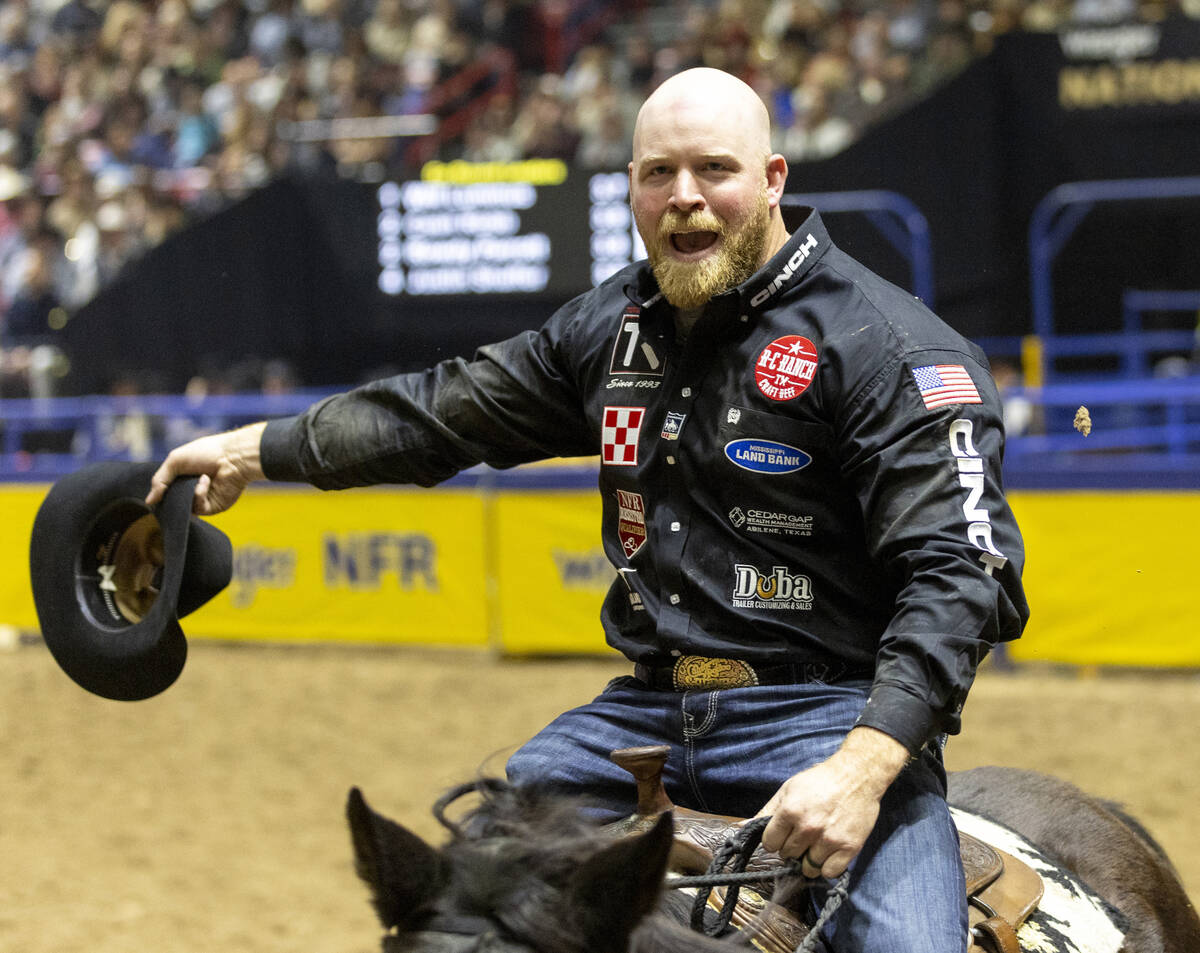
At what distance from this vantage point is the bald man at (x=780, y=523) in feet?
6.93

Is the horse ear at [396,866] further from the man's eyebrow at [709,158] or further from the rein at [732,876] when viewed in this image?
the man's eyebrow at [709,158]

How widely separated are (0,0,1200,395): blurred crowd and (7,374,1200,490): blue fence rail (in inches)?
68.9

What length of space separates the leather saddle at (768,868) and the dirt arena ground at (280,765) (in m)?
2.08

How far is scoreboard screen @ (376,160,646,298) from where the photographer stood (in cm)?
1016

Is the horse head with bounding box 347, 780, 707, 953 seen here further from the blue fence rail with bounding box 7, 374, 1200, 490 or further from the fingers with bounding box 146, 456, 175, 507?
the blue fence rail with bounding box 7, 374, 1200, 490

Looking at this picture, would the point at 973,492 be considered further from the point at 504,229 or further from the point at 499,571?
the point at 504,229

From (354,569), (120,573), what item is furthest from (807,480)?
(354,569)

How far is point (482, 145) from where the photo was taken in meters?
13.0

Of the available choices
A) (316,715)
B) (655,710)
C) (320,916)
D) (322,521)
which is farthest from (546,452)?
(322,521)

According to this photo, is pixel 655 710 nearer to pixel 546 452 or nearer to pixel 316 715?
pixel 546 452

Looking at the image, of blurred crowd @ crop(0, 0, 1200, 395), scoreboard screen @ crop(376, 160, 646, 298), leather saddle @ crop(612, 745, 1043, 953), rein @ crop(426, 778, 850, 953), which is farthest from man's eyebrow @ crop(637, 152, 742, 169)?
blurred crowd @ crop(0, 0, 1200, 395)

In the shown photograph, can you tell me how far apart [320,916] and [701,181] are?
3.43 meters

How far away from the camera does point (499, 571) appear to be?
28.4ft

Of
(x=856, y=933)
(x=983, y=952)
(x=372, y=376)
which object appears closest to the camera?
(x=856, y=933)
